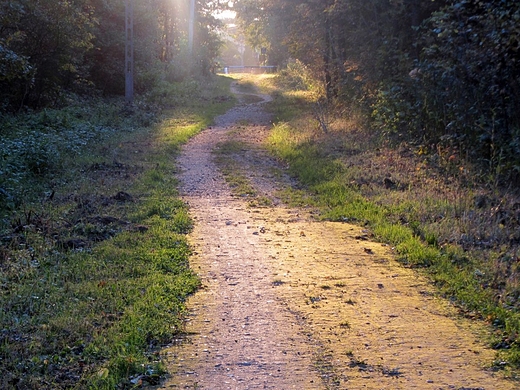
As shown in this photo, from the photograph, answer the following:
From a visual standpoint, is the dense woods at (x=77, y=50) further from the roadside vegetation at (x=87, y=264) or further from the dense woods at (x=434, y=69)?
the dense woods at (x=434, y=69)

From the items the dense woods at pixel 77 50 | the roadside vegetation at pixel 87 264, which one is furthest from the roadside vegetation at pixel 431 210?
the dense woods at pixel 77 50

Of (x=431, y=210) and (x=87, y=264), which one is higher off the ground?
(x=431, y=210)

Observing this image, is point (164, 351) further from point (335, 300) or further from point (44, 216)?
point (44, 216)

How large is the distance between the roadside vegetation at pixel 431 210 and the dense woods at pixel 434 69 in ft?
1.51

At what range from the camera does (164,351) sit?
15.8ft

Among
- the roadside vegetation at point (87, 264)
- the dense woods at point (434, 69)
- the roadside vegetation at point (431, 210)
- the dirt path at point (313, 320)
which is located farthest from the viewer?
the dense woods at point (434, 69)

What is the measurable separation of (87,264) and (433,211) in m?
4.99

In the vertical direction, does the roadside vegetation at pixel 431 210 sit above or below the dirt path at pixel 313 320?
above

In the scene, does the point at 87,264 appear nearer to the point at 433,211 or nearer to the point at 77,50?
the point at 433,211

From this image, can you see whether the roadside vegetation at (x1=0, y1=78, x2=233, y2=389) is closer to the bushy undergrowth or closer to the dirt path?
the dirt path

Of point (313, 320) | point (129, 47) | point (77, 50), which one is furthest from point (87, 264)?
point (129, 47)

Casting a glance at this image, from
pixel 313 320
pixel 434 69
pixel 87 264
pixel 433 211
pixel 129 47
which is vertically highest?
pixel 129 47

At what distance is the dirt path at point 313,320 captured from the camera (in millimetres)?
4395

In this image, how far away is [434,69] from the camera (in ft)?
40.3
